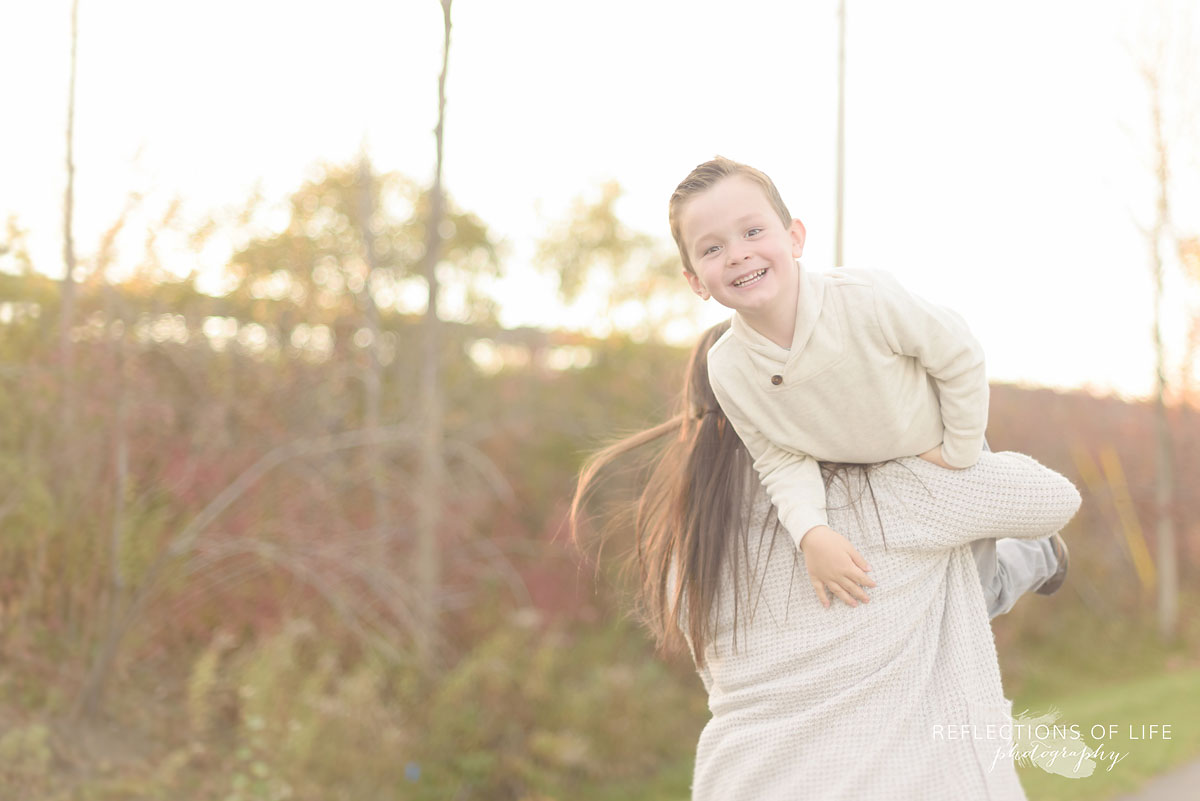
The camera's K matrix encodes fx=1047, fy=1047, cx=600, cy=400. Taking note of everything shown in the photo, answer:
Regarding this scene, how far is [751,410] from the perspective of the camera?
204 centimetres

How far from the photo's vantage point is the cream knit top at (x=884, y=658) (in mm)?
1849

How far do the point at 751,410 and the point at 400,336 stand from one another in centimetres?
669

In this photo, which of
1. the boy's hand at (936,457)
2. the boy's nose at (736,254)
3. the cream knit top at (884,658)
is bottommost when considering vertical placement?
the cream knit top at (884,658)

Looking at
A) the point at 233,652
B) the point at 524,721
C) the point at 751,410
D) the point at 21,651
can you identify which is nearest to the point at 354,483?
the point at 233,652

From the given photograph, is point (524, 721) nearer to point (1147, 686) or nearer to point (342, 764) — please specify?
point (342, 764)

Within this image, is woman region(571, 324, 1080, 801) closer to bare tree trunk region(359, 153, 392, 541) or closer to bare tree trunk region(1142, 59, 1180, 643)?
bare tree trunk region(359, 153, 392, 541)

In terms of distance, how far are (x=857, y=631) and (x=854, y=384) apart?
458 millimetres

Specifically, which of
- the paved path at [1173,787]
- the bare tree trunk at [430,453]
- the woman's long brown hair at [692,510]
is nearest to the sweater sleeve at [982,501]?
the woman's long brown hair at [692,510]

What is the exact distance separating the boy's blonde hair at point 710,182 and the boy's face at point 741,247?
0.05 feet

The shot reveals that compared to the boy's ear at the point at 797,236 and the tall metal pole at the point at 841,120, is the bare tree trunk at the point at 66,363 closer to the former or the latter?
the boy's ear at the point at 797,236

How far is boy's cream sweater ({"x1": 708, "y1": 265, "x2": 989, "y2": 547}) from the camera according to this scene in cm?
195

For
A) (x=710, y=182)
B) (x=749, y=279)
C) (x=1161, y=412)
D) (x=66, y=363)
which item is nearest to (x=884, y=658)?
(x=749, y=279)

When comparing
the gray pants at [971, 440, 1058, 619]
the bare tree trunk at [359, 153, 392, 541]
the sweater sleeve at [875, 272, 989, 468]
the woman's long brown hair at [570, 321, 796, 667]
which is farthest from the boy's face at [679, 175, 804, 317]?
the bare tree trunk at [359, 153, 392, 541]

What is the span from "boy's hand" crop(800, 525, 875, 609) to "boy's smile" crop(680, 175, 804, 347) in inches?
14.9
